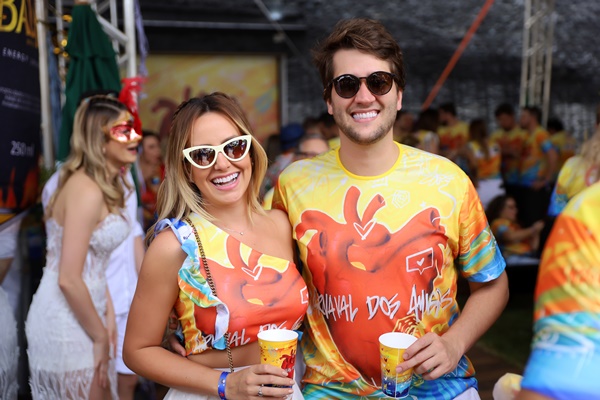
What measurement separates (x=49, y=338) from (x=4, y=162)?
3.14ft

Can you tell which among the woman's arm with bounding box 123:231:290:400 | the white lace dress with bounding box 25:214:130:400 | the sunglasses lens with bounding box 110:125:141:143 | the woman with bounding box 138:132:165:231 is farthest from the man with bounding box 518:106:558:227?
the woman's arm with bounding box 123:231:290:400

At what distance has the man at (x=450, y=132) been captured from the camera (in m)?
8.57

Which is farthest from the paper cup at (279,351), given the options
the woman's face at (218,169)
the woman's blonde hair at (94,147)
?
the woman's blonde hair at (94,147)

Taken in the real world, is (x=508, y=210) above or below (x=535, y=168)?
below

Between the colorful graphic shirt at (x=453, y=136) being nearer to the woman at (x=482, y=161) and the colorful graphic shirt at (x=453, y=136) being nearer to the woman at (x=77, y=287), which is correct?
the woman at (x=482, y=161)

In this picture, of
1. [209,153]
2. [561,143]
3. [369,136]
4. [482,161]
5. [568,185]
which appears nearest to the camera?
[209,153]

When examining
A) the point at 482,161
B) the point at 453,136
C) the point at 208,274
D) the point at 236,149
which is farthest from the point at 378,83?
the point at 453,136

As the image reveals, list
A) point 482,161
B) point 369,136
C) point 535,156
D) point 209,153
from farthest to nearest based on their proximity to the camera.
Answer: point 535,156 < point 482,161 < point 369,136 < point 209,153

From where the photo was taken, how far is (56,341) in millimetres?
2918

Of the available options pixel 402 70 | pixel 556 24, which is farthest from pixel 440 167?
pixel 556 24

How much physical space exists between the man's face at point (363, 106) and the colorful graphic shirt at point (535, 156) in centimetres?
710

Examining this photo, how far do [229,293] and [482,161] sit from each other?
661 centimetres

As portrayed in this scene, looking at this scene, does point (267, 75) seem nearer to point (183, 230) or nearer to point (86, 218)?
point (86, 218)

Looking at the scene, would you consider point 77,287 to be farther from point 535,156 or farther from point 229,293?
point 535,156
